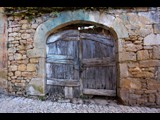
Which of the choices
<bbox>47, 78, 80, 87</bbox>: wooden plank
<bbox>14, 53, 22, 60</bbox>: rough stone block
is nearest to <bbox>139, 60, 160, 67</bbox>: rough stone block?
<bbox>47, 78, 80, 87</bbox>: wooden plank

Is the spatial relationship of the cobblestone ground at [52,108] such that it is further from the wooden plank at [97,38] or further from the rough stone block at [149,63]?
the wooden plank at [97,38]

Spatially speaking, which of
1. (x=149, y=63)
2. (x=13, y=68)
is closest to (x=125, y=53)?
(x=149, y=63)

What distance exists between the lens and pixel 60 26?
14.0ft

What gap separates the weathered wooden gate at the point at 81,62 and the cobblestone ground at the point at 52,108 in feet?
1.77

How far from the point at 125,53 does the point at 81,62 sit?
3.72 ft

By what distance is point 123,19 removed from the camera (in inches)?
156

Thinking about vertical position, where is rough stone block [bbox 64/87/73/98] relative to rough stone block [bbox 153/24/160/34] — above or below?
below

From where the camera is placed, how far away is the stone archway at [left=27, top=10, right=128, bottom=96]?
3971 millimetres

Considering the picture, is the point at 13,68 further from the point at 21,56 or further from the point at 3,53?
the point at 3,53

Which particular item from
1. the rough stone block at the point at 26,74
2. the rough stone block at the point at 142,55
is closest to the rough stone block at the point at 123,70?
the rough stone block at the point at 142,55

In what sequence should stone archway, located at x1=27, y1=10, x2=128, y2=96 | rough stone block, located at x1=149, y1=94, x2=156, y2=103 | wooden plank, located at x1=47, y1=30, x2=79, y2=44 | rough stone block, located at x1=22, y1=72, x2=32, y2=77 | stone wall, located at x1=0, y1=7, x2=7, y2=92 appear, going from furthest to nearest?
1. wooden plank, located at x1=47, y1=30, x2=79, y2=44
2. stone wall, located at x1=0, y1=7, x2=7, y2=92
3. rough stone block, located at x1=22, y1=72, x2=32, y2=77
4. stone archway, located at x1=27, y1=10, x2=128, y2=96
5. rough stone block, located at x1=149, y1=94, x2=156, y2=103

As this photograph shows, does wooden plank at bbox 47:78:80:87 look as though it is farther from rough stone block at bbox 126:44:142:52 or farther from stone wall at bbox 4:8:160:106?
rough stone block at bbox 126:44:142:52

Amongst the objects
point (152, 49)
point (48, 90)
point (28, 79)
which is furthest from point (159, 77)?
point (28, 79)
